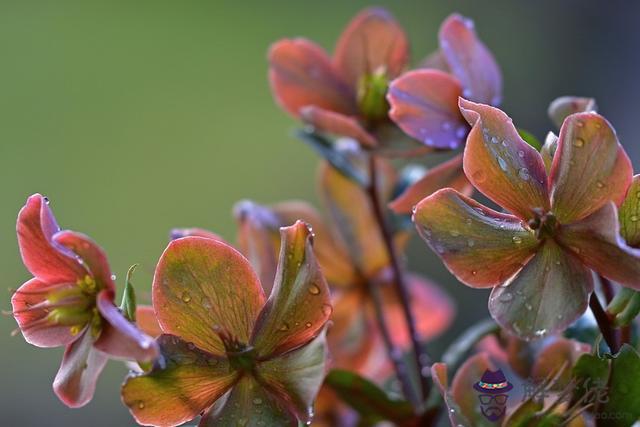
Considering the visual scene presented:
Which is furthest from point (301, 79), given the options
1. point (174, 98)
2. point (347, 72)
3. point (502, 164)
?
point (174, 98)

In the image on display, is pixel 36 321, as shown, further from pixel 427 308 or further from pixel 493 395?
pixel 427 308

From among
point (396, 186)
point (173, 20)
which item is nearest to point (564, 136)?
point (396, 186)

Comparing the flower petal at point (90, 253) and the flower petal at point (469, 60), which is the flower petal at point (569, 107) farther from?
the flower petal at point (90, 253)

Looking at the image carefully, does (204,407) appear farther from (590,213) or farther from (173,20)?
(173,20)

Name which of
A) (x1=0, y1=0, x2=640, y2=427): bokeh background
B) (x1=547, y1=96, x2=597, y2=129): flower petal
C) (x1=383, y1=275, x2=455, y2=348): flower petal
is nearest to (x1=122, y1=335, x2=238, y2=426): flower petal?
(x1=547, y1=96, x2=597, y2=129): flower petal

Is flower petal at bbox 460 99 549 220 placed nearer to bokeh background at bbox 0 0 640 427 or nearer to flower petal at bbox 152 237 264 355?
flower petal at bbox 152 237 264 355
